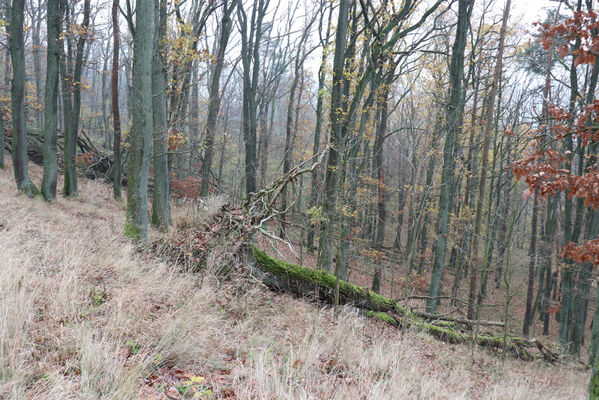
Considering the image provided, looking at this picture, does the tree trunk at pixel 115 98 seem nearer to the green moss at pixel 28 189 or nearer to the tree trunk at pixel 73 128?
the tree trunk at pixel 73 128

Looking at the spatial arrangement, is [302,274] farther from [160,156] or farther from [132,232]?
[160,156]

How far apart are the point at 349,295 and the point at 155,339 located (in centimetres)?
471

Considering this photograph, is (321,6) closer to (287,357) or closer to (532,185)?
(532,185)

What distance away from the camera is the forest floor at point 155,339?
7.30 ft

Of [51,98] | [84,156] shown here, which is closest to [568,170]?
[51,98]

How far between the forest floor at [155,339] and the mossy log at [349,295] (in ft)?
2.73

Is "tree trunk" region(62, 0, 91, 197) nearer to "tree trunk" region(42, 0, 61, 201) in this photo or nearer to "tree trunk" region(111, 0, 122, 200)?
"tree trunk" region(111, 0, 122, 200)

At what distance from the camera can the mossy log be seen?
6305mm

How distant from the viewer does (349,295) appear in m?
6.86

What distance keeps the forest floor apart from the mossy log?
831 millimetres

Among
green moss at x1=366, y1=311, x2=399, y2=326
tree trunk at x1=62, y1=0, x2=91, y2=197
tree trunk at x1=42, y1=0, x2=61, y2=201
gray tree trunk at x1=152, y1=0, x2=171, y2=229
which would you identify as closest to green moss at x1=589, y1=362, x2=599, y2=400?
green moss at x1=366, y1=311, x2=399, y2=326

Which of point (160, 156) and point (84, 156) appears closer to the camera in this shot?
point (160, 156)

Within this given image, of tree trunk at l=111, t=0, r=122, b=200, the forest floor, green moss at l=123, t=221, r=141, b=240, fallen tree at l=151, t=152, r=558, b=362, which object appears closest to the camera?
the forest floor

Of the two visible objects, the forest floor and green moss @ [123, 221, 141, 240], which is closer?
the forest floor
